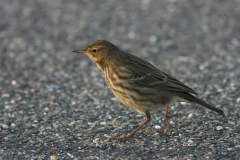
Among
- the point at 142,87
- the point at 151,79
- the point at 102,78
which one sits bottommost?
the point at 142,87

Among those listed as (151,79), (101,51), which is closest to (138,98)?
(151,79)

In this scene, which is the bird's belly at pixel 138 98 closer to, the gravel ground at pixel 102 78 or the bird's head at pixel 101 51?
the gravel ground at pixel 102 78

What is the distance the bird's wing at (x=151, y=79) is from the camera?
5.68 m

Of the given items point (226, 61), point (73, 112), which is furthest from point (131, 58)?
point (226, 61)

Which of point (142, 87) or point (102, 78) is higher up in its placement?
point (102, 78)

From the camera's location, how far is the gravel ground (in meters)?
5.38

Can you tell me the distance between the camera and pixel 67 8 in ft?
43.8

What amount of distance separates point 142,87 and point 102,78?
10.3 feet

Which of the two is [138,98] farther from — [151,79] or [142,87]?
[151,79]

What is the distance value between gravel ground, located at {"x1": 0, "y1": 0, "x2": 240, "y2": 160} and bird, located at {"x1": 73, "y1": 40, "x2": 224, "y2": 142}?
527 millimetres

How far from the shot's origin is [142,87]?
564cm

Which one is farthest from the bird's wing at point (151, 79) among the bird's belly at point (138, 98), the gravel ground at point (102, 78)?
the gravel ground at point (102, 78)

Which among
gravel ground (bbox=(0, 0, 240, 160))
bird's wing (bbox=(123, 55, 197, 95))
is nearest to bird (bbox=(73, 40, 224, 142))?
bird's wing (bbox=(123, 55, 197, 95))

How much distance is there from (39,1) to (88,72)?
20.4ft
